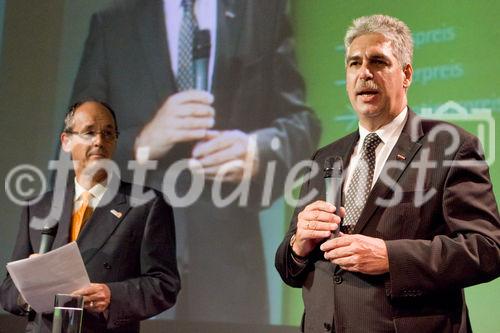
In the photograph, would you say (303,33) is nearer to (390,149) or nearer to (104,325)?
(390,149)

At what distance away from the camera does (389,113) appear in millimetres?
2355

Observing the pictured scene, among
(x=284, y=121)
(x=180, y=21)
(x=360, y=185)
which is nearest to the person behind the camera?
(x=360, y=185)

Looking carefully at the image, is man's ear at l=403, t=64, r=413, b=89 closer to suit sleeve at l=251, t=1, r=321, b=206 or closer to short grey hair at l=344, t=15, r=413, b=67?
short grey hair at l=344, t=15, r=413, b=67

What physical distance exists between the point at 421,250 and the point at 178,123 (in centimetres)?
243

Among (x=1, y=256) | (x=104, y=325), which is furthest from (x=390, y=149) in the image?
(x=1, y=256)

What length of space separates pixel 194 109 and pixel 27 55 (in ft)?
4.48

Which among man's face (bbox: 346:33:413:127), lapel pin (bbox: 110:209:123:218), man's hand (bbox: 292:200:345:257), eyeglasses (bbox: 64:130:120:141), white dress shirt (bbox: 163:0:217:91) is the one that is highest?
white dress shirt (bbox: 163:0:217:91)

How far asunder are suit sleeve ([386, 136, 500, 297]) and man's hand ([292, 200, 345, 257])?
0.59 feet

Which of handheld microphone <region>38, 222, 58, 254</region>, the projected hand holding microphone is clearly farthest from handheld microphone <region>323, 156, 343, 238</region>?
the projected hand holding microphone

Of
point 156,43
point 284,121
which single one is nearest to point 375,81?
point 284,121

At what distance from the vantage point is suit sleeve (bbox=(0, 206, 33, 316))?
284 centimetres

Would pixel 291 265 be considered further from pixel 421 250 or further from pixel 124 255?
pixel 124 255

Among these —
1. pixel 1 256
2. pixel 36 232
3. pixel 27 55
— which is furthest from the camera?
pixel 27 55

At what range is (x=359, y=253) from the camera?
2004 millimetres
